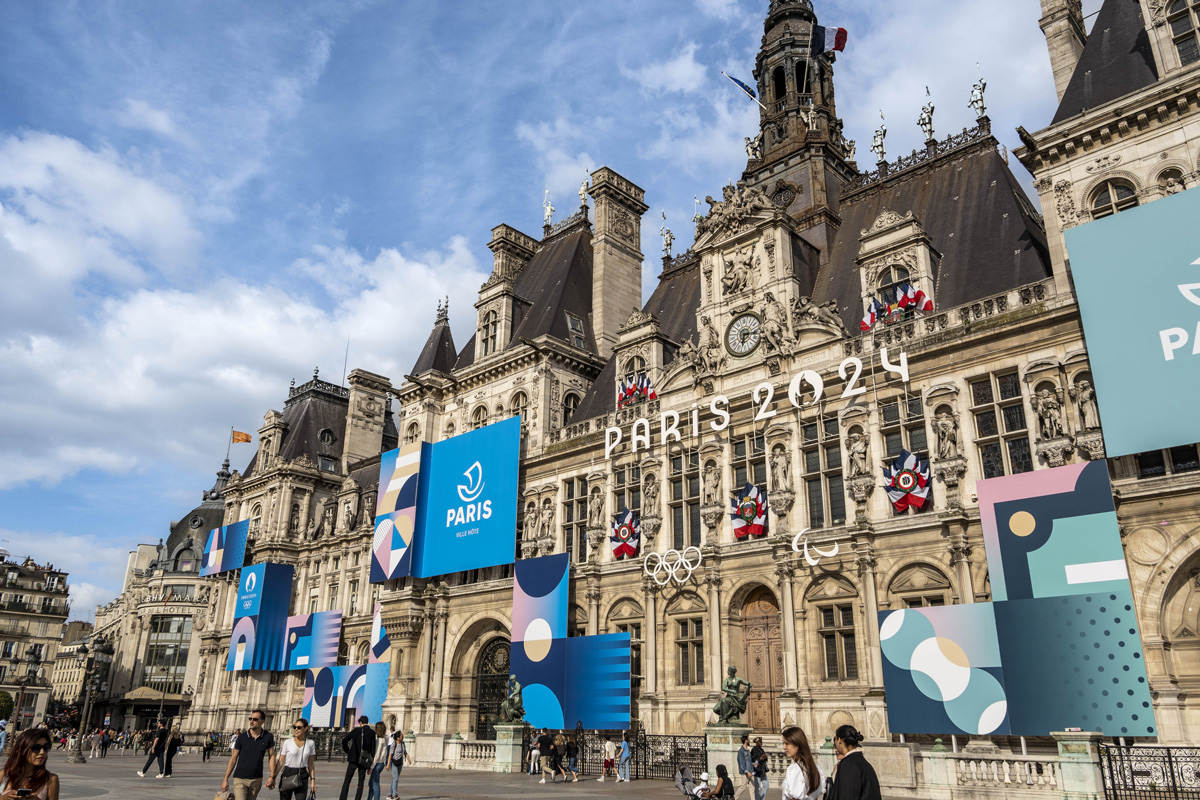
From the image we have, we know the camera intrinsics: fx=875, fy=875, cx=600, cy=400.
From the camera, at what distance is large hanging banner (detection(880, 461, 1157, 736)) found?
20531 millimetres

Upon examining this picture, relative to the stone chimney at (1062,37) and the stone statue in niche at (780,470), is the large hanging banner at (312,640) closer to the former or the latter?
the stone statue in niche at (780,470)

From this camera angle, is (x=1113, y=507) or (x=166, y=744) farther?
(x=166, y=744)

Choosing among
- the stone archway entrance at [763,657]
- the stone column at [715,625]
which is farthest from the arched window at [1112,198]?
the stone column at [715,625]

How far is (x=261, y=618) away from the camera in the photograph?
188 feet

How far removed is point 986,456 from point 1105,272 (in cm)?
591

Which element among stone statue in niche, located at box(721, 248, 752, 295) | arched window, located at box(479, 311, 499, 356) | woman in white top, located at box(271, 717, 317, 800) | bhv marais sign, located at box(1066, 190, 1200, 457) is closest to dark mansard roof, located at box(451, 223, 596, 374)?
arched window, located at box(479, 311, 499, 356)

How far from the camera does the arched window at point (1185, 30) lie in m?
24.6

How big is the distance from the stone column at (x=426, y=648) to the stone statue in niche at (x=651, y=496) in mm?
13169

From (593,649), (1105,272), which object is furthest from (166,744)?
(1105,272)

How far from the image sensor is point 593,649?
32.5 meters

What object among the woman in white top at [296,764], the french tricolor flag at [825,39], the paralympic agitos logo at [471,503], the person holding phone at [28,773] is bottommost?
the woman in white top at [296,764]

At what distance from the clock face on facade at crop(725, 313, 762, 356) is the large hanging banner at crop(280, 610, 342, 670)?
3247 centimetres

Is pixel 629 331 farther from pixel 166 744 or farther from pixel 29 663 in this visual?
pixel 29 663

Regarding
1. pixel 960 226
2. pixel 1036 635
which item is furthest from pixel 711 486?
pixel 960 226
